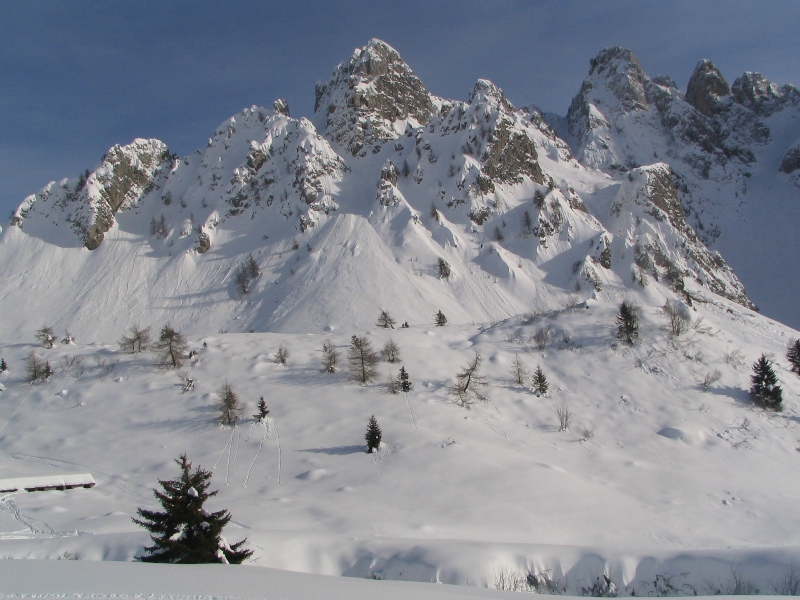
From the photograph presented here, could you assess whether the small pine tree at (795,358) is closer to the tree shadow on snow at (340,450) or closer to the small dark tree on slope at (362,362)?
the small dark tree on slope at (362,362)

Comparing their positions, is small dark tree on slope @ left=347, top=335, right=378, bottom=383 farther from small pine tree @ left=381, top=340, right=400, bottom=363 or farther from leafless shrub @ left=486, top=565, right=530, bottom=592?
leafless shrub @ left=486, top=565, right=530, bottom=592

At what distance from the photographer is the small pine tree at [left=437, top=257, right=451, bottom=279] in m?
74.0

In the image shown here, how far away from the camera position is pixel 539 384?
2930 cm

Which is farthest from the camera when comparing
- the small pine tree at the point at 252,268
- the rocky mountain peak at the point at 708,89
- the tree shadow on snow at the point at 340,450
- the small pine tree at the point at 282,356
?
the rocky mountain peak at the point at 708,89

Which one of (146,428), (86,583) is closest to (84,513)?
(146,428)

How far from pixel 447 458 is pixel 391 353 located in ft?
39.7

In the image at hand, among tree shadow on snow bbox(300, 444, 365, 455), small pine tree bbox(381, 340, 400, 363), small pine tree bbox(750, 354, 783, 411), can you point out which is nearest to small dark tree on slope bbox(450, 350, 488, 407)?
small pine tree bbox(381, 340, 400, 363)

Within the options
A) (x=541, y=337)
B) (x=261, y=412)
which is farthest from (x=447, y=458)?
(x=541, y=337)

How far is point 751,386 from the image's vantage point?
90.3 ft

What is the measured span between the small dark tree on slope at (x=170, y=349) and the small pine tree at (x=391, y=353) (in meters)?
14.9

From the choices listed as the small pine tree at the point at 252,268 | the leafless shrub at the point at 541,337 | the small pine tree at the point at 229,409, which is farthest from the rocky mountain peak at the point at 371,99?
the small pine tree at the point at 229,409

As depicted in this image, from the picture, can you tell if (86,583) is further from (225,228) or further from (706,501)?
(225,228)

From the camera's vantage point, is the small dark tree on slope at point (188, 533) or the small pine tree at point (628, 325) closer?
the small dark tree on slope at point (188, 533)

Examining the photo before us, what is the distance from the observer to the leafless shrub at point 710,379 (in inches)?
1099
